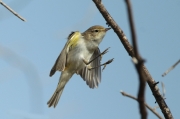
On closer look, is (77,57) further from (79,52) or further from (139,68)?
(139,68)

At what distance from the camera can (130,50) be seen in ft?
9.43

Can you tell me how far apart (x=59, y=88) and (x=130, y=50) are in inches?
84.3

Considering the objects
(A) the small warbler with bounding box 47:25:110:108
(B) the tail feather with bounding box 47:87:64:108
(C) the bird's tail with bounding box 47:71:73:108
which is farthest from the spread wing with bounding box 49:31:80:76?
(B) the tail feather with bounding box 47:87:64:108

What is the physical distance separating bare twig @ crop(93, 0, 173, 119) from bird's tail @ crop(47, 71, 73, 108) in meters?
1.82

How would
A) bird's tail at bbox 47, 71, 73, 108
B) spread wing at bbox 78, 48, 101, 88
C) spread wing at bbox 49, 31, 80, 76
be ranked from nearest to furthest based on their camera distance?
1. spread wing at bbox 49, 31, 80, 76
2. bird's tail at bbox 47, 71, 73, 108
3. spread wing at bbox 78, 48, 101, 88

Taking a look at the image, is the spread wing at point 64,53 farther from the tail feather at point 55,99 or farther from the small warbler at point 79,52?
the tail feather at point 55,99

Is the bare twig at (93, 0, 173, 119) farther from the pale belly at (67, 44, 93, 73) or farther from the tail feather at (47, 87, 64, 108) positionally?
the tail feather at (47, 87, 64, 108)

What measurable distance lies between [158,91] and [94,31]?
214cm

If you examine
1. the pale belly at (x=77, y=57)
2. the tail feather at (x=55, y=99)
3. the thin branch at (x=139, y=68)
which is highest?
the pale belly at (x=77, y=57)

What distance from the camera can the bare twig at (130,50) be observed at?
8.75ft

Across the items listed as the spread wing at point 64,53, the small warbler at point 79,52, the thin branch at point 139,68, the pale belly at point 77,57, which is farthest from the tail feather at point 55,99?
the thin branch at point 139,68

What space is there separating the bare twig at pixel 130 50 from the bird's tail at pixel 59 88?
1.82 meters

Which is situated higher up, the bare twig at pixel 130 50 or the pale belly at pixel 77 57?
the pale belly at pixel 77 57

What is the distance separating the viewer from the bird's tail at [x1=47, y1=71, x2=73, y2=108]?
15.4 feet
